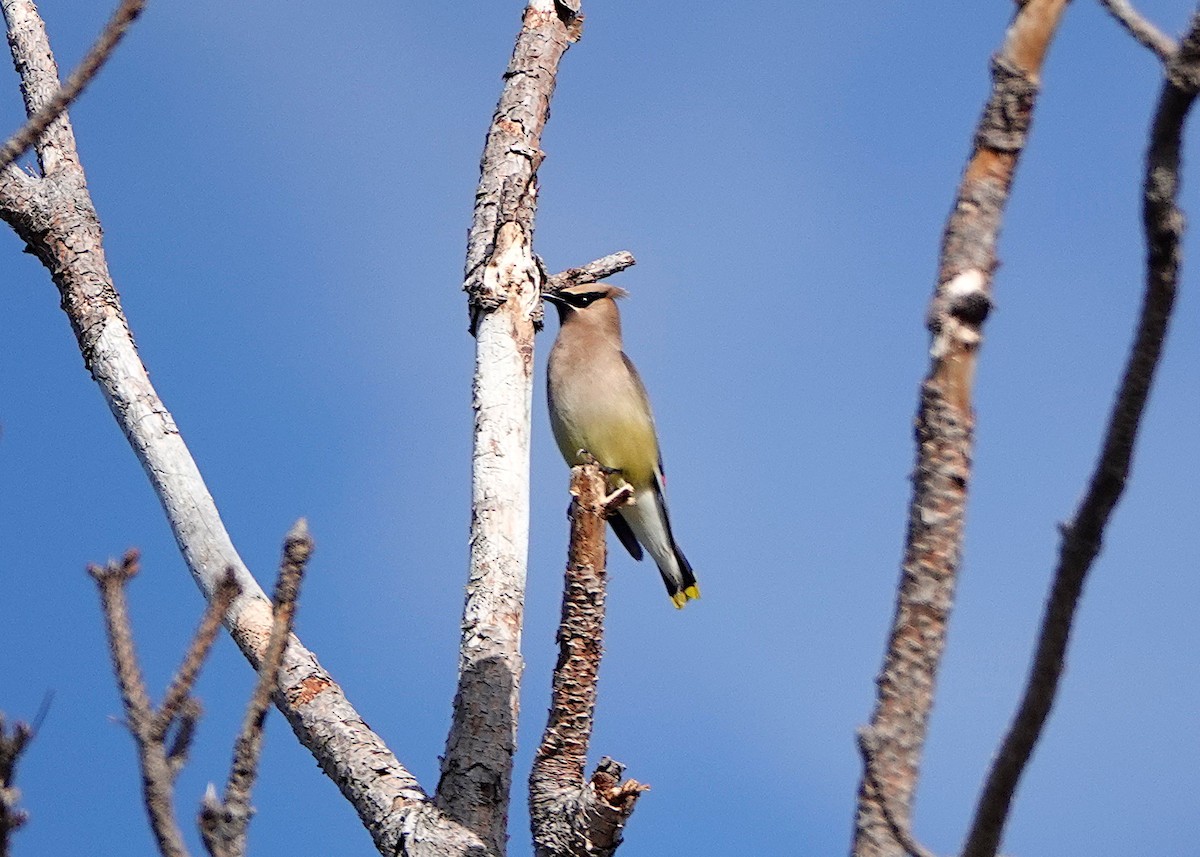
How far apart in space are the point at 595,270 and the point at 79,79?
372cm

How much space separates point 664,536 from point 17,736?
5.89 meters

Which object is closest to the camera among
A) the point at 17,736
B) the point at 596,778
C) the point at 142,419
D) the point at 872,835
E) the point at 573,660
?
the point at 17,736

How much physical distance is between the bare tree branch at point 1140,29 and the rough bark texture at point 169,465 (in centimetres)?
270

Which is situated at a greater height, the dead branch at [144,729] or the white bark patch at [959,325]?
the white bark patch at [959,325]

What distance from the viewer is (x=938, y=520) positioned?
6.97 ft

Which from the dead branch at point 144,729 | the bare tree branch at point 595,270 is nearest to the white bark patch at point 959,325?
the dead branch at point 144,729

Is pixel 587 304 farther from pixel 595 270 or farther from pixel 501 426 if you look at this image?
pixel 501 426

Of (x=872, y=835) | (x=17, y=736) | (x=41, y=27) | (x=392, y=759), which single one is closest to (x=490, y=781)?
(x=392, y=759)

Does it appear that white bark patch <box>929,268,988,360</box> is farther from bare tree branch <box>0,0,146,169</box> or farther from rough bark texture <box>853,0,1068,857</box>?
bare tree branch <box>0,0,146,169</box>

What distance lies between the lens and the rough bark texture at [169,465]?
4191mm

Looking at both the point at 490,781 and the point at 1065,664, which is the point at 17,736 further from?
the point at 490,781

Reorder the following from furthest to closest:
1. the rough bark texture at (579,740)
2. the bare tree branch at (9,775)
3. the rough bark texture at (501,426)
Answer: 1. the rough bark texture at (501,426)
2. the rough bark texture at (579,740)
3. the bare tree branch at (9,775)

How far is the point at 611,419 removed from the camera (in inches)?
279

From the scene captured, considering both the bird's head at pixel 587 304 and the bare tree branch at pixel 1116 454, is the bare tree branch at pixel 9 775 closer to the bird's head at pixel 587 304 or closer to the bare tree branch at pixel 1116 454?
the bare tree branch at pixel 1116 454
